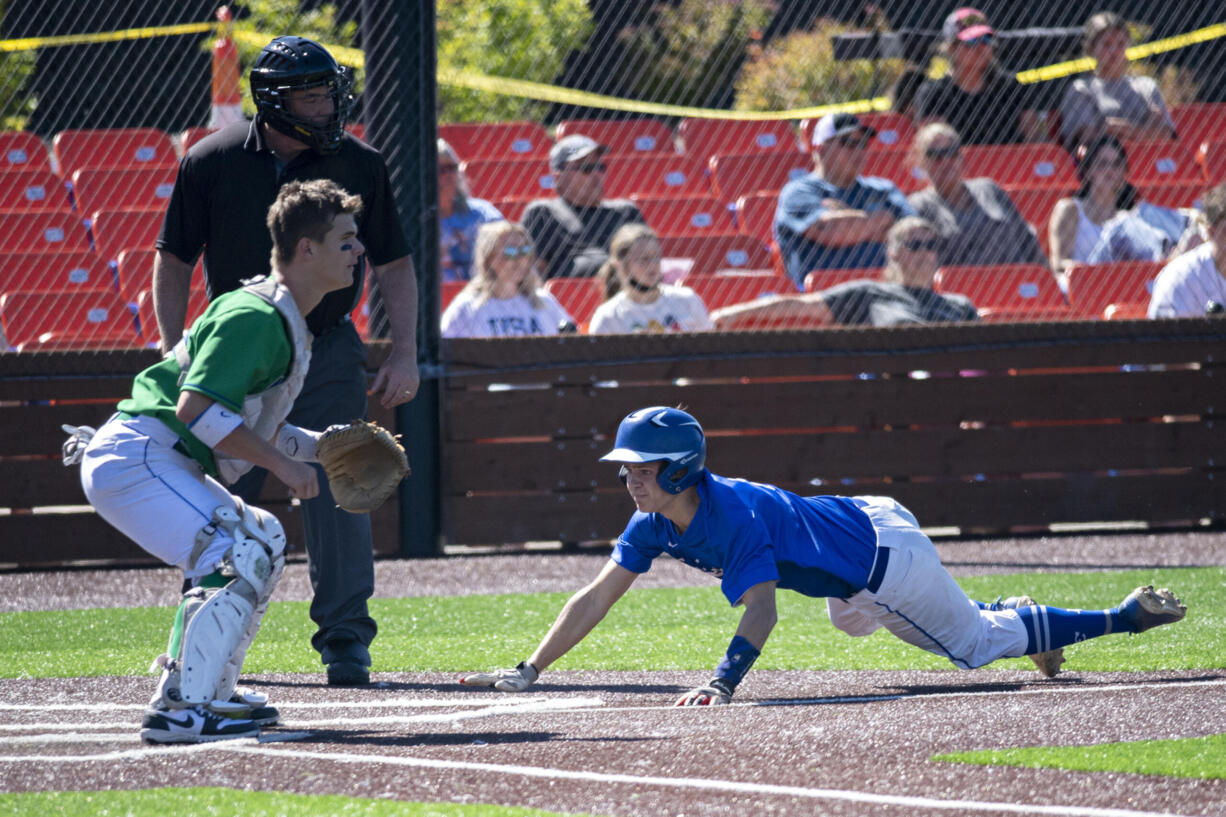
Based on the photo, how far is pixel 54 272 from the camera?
9414 millimetres

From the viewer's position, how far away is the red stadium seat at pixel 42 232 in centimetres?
923

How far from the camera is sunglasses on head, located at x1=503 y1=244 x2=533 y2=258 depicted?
30.1ft

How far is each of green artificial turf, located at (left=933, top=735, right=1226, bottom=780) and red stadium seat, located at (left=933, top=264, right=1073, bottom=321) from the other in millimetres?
6459

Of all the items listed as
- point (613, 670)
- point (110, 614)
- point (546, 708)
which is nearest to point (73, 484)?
point (110, 614)

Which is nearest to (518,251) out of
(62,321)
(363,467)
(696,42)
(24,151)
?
(62,321)

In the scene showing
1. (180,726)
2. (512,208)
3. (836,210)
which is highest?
(836,210)

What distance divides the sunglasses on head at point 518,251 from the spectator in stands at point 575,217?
1.06 meters

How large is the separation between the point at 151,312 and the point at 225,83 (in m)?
2.65

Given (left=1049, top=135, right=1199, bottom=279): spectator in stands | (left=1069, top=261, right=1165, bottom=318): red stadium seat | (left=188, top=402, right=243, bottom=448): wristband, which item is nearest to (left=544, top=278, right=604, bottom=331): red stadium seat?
(left=1069, top=261, right=1165, bottom=318): red stadium seat

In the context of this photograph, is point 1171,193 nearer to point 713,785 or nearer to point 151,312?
point 151,312

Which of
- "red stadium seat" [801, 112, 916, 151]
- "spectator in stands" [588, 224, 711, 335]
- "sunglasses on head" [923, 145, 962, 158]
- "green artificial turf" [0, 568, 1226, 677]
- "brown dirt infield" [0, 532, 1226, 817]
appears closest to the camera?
"brown dirt infield" [0, 532, 1226, 817]

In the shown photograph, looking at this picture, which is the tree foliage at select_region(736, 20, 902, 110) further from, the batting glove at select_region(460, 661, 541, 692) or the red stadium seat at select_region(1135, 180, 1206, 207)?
the batting glove at select_region(460, 661, 541, 692)

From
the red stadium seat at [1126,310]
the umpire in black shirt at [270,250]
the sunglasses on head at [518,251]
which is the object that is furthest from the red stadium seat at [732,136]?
the umpire in black shirt at [270,250]

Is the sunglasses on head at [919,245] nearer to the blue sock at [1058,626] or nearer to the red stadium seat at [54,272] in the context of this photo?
the blue sock at [1058,626]
